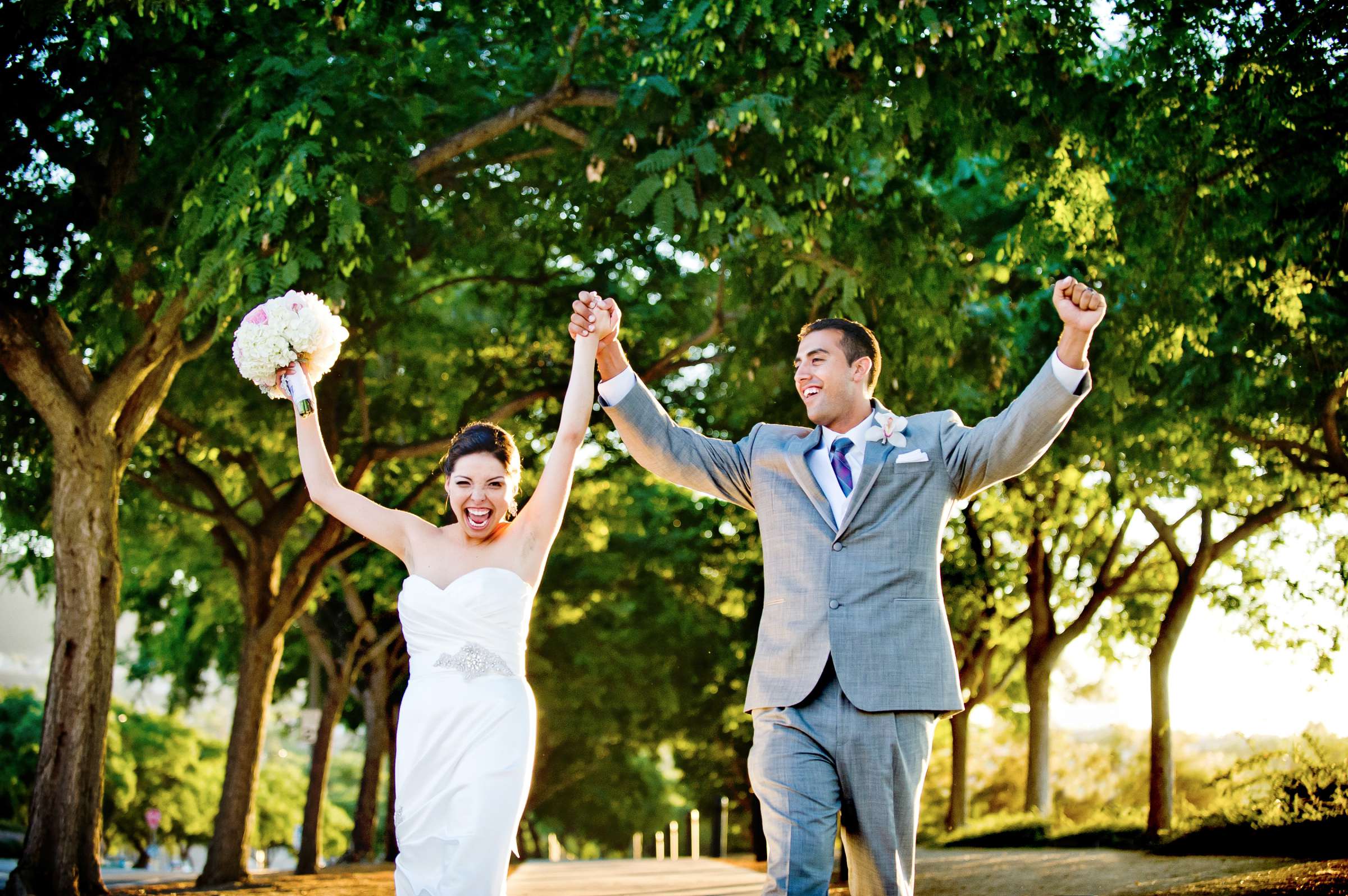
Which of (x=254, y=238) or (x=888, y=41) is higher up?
(x=888, y=41)

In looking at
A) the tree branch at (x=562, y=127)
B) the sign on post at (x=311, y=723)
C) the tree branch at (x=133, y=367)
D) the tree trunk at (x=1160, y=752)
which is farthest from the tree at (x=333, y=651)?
the tree trunk at (x=1160, y=752)

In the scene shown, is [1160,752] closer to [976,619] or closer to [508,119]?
[976,619]

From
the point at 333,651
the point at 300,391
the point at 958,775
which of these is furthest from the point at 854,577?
the point at 958,775

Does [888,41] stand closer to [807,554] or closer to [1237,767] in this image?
[807,554]

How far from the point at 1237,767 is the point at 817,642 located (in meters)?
13.9

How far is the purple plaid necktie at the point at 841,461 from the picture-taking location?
4.84 m

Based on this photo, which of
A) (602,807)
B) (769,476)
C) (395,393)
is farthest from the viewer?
(602,807)

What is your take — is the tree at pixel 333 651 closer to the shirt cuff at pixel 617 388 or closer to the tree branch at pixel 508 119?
the tree branch at pixel 508 119

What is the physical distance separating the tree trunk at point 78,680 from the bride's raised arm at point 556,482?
7911mm

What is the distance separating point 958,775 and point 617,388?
79.7 feet

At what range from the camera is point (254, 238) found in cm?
998

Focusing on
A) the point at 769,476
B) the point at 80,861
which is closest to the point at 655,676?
the point at 80,861

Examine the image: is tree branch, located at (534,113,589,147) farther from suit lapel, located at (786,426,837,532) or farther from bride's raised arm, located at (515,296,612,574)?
suit lapel, located at (786,426,837,532)

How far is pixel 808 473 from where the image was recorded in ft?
15.8
